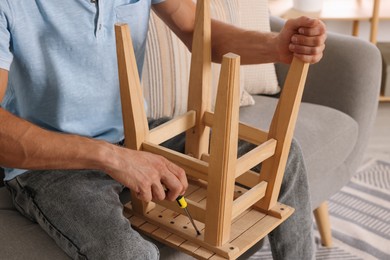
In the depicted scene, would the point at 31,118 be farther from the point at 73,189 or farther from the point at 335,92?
the point at 335,92

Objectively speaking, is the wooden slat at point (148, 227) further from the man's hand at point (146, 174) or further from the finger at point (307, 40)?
the finger at point (307, 40)

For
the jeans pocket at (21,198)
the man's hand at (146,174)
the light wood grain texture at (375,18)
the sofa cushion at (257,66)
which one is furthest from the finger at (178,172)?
the light wood grain texture at (375,18)

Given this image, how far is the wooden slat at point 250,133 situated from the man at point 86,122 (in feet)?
0.42

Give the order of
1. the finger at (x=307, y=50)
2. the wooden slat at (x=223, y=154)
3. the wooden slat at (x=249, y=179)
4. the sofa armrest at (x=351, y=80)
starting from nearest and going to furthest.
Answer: the wooden slat at (x=223, y=154) → the finger at (x=307, y=50) → the wooden slat at (x=249, y=179) → the sofa armrest at (x=351, y=80)

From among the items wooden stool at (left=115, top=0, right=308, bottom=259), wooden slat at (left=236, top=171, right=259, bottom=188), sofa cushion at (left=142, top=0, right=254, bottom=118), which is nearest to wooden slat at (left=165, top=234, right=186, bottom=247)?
wooden stool at (left=115, top=0, right=308, bottom=259)

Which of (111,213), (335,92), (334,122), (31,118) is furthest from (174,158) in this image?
(335,92)

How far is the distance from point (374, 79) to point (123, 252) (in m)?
1.09

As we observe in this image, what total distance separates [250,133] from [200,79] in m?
0.15

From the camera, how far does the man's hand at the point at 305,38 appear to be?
4.18ft

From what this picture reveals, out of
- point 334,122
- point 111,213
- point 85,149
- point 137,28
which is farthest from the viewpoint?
point 334,122

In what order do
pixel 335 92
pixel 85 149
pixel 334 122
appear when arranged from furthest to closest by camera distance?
pixel 335 92
pixel 334 122
pixel 85 149

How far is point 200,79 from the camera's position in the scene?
1367 mm

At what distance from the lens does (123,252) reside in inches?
45.6

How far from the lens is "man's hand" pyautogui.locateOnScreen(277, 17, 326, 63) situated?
1275mm
